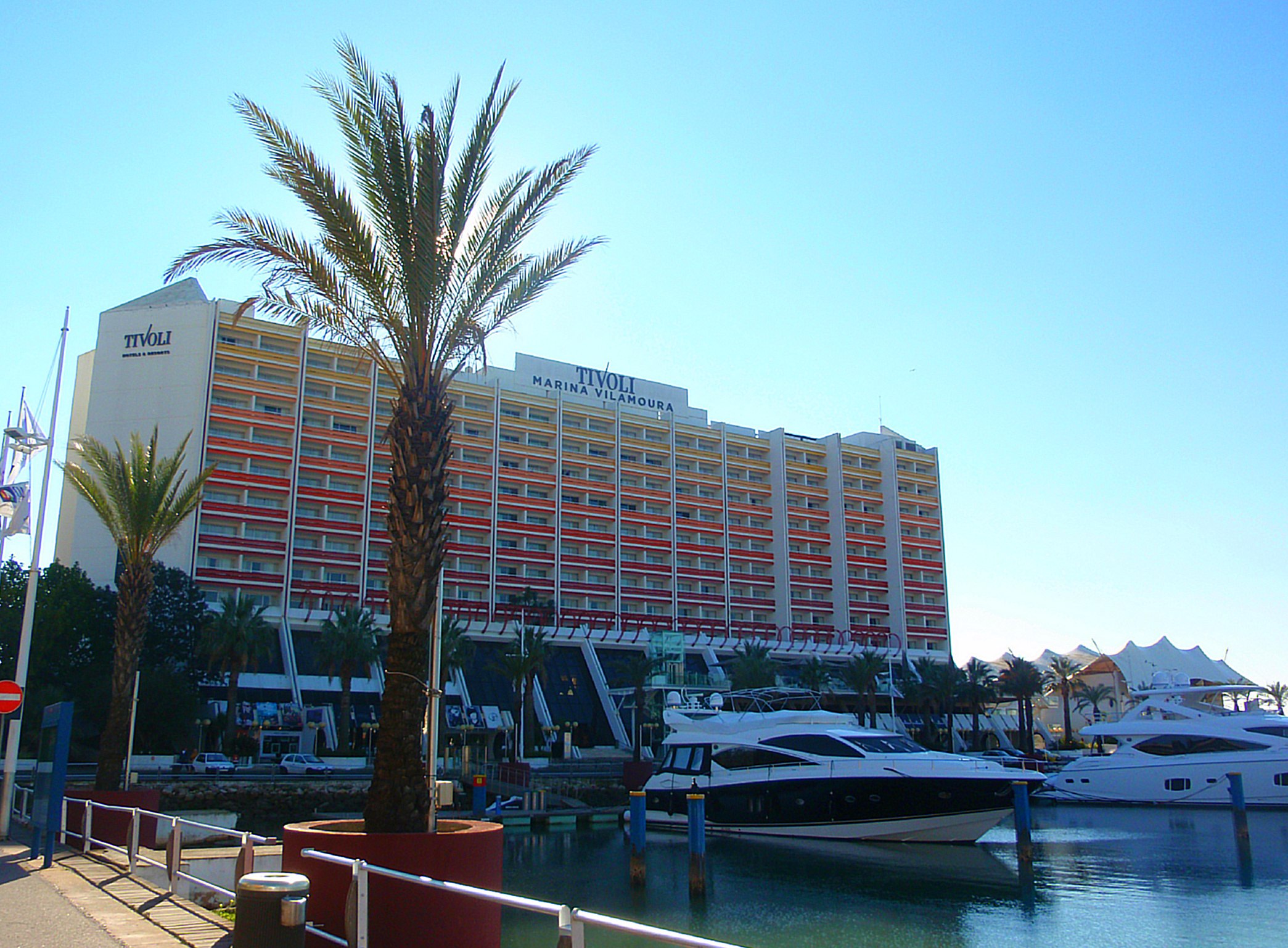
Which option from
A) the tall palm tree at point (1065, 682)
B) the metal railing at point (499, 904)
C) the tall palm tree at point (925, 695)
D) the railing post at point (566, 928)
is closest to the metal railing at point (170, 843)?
the metal railing at point (499, 904)

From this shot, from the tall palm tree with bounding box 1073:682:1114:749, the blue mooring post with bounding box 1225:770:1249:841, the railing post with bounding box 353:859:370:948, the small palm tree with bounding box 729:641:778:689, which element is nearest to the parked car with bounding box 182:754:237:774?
the small palm tree with bounding box 729:641:778:689

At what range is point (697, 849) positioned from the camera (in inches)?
958

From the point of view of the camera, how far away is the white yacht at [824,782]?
29.7 metres

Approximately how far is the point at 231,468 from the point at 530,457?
2310 cm

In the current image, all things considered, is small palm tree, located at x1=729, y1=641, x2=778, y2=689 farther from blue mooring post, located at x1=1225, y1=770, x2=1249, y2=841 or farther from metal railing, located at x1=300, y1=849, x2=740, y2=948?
metal railing, located at x1=300, y1=849, x2=740, y2=948

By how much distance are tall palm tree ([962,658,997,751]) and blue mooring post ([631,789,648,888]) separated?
171 ft

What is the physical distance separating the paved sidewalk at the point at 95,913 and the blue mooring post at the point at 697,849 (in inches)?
510

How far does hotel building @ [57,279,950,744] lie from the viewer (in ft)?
220

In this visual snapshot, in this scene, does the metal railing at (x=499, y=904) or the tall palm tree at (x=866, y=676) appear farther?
the tall palm tree at (x=866, y=676)

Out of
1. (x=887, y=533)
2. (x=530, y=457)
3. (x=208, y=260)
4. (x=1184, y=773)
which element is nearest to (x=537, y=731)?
(x=530, y=457)

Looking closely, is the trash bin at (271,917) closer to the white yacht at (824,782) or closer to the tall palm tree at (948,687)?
the white yacht at (824,782)

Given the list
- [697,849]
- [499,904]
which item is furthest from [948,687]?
[499,904]

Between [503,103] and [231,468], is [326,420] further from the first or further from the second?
[503,103]

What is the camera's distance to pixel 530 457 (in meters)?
80.2
